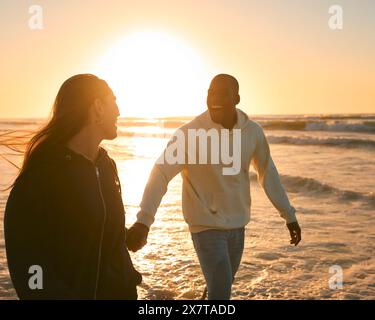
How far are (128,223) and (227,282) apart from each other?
6.06 m

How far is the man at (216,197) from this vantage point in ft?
12.4

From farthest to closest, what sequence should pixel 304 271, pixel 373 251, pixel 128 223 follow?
pixel 128 223, pixel 373 251, pixel 304 271

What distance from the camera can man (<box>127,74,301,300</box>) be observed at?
148 inches

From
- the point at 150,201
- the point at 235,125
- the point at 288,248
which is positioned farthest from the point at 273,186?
the point at 288,248

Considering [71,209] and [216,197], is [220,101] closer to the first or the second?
[216,197]

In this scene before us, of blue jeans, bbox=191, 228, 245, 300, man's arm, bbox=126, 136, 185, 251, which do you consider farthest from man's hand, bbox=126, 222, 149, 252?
blue jeans, bbox=191, 228, 245, 300

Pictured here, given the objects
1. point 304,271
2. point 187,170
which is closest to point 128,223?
point 304,271

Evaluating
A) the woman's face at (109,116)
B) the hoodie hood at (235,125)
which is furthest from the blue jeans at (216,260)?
the woman's face at (109,116)

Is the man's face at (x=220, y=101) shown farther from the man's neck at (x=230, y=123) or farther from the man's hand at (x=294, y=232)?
the man's hand at (x=294, y=232)

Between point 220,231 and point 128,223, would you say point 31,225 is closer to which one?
point 220,231

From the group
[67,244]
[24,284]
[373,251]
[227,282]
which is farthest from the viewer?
[373,251]

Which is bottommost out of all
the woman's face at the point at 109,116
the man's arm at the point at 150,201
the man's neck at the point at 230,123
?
the man's arm at the point at 150,201

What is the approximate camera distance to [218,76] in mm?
3879

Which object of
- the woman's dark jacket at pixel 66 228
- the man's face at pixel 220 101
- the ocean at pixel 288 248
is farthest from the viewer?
the ocean at pixel 288 248
